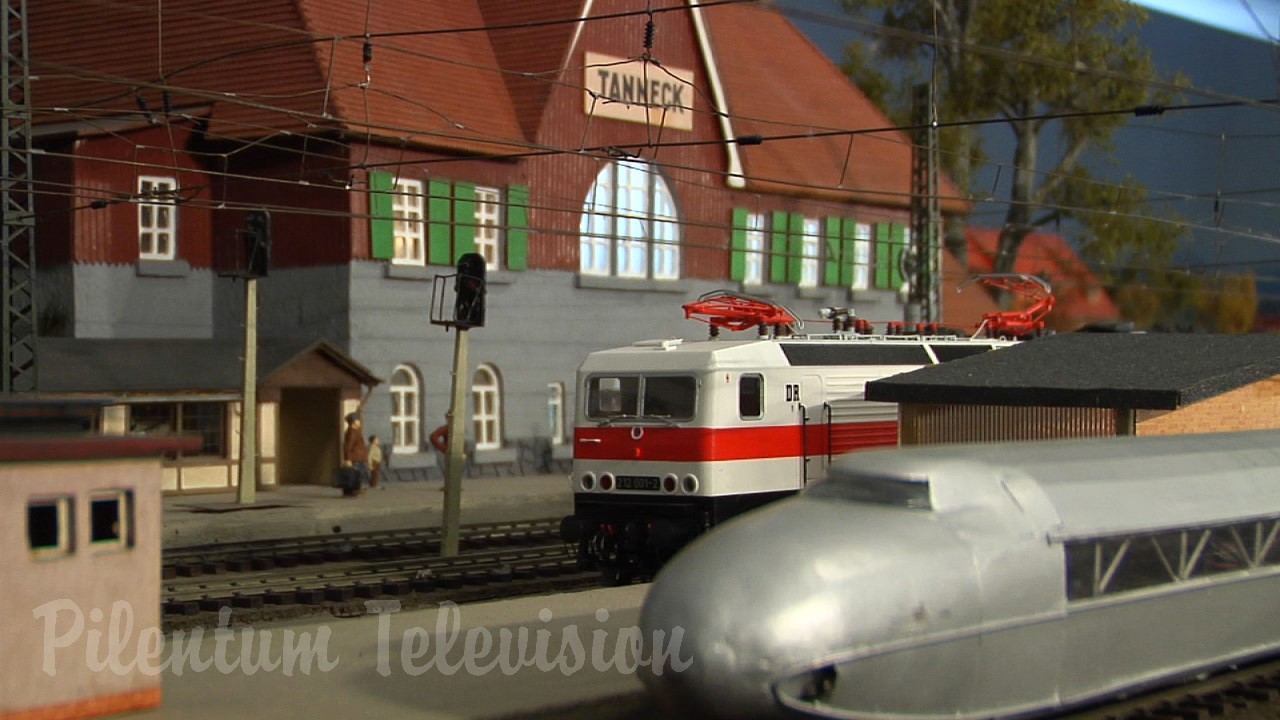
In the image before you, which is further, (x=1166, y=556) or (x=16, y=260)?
(x=16, y=260)

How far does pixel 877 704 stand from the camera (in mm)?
8328

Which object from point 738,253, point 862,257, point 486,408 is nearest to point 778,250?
point 738,253

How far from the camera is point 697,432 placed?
1745 cm

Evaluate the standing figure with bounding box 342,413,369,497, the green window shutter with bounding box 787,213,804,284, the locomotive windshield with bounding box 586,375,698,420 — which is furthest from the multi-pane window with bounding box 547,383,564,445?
the locomotive windshield with bounding box 586,375,698,420

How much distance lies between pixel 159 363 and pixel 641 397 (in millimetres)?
13518

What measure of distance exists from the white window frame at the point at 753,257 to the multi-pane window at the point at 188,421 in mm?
14794

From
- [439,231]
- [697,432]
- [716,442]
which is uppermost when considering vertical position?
[439,231]

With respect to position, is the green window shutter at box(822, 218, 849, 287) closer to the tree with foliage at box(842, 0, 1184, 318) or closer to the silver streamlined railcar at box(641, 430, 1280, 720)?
the tree with foliage at box(842, 0, 1184, 318)

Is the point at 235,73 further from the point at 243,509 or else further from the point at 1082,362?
the point at 1082,362

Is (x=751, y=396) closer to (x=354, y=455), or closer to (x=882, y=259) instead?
(x=354, y=455)

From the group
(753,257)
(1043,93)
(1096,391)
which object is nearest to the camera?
(1096,391)

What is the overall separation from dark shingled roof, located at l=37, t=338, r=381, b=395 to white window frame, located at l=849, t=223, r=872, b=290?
16235 millimetres

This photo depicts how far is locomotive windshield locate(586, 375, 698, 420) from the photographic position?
17.7 meters

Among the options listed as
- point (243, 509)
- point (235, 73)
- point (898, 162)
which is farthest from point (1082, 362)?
point (898, 162)
